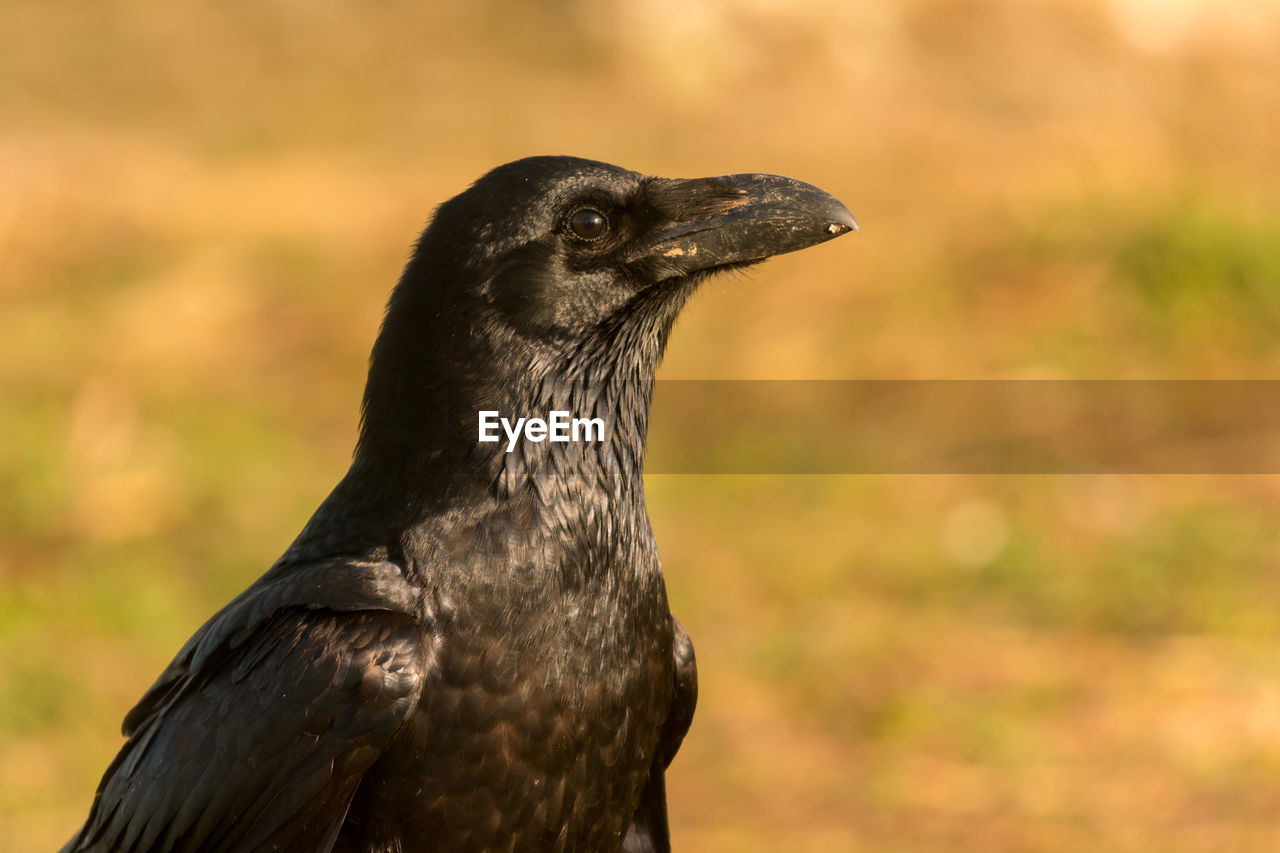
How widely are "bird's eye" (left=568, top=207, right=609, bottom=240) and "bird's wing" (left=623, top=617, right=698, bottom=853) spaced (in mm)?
899

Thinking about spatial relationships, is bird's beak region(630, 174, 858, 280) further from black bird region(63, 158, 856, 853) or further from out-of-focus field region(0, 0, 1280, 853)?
out-of-focus field region(0, 0, 1280, 853)

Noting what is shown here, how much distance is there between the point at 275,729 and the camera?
283cm

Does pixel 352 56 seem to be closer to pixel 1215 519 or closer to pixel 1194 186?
pixel 1194 186

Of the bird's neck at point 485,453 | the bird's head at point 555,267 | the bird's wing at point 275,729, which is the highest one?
the bird's head at point 555,267

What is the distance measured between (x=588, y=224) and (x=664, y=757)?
1.27m

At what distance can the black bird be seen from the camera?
2811 mm

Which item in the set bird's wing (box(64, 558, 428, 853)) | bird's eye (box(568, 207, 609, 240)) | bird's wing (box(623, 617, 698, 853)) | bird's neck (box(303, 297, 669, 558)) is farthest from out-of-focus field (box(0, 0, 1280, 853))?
bird's eye (box(568, 207, 609, 240))

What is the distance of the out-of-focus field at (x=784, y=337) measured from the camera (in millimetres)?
5809

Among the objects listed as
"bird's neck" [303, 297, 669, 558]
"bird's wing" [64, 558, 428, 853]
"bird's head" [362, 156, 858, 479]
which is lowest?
"bird's wing" [64, 558, 428, 853]

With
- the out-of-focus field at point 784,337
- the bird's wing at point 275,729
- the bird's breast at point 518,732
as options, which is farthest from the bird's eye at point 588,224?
the out-of-focus field at point 784,337

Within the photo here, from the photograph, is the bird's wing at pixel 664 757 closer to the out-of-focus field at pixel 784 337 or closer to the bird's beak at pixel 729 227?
the bird's beak at pixel 729 227

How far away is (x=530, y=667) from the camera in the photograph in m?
2.85

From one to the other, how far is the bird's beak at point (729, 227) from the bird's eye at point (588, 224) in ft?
0.31

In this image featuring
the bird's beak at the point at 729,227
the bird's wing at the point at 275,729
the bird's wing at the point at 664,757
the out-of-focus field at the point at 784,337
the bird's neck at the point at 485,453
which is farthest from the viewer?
the out-of-focus field at the point at 784,337
